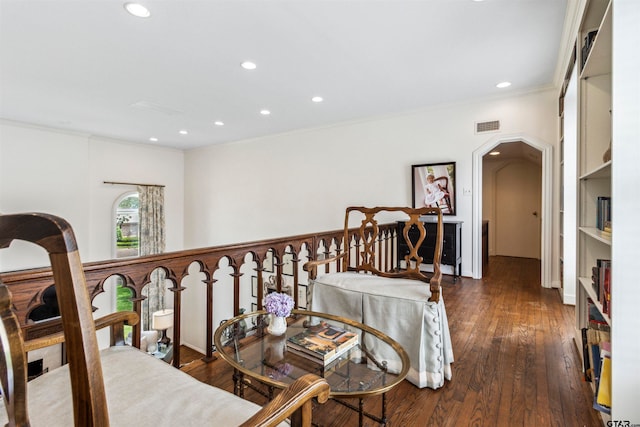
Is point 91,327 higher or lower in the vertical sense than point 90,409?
higher

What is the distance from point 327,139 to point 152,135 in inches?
145

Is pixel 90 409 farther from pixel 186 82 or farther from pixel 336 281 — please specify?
pixel 186 82

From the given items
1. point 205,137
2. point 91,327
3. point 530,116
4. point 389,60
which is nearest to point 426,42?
point 389,60

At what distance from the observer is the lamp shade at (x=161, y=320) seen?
6.82m

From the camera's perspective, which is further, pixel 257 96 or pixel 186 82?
pixel 257 96

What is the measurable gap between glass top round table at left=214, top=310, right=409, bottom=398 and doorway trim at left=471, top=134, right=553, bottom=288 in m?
3.40

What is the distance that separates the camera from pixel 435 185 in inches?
182

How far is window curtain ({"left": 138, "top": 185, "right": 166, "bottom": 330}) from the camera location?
6.94 metres

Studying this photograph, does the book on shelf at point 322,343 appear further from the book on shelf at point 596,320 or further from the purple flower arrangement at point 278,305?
the book on shelf at point 596,320

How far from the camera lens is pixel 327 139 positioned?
577 cm

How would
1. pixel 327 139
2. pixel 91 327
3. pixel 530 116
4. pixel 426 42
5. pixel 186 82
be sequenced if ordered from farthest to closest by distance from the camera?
pixel 327 139 → pixel 530 116 → pixel 186 82 → pixel 426 42 → pixel 91 327

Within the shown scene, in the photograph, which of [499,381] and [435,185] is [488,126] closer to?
[435,185]

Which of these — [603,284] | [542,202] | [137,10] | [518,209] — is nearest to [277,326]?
[603,284]

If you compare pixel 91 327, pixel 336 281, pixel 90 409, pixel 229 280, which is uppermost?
pixel 91 327
